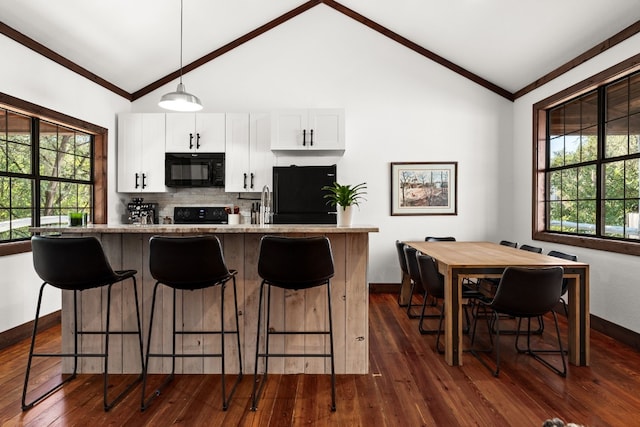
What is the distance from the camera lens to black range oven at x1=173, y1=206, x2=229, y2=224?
191 inches

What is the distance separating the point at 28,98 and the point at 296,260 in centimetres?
303

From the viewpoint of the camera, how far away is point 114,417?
6.79ft

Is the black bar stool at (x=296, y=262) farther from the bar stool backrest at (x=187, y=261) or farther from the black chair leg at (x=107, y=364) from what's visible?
the black chair leg at (x=107, y=364)

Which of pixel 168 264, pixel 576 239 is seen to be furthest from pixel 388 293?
pixel 168 264

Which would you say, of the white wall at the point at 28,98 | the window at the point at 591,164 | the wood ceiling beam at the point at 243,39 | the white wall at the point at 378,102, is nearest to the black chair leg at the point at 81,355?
the white wall at the point at 28,98

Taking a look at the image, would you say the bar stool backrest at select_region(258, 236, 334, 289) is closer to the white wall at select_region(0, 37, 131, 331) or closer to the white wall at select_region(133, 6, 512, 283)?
the white wall at select_region(0, 37, 131, 331)

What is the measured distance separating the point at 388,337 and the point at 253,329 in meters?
1.34

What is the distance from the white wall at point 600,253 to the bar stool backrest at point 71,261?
13.4ft

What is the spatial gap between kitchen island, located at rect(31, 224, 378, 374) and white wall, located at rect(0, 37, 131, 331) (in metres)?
1.01

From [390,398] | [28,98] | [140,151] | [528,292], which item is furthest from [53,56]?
[528,292]

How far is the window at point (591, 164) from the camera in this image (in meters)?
3.33

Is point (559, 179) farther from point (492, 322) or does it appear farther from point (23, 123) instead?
point (23, 123)

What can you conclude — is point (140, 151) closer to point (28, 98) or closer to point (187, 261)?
point (28, 98)

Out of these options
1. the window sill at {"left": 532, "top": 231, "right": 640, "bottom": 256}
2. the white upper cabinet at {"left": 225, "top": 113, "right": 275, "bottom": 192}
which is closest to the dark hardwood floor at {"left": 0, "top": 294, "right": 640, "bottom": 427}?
the window sill at {"left": 532, "top": 231, "right": 640, "bottom": 256}
